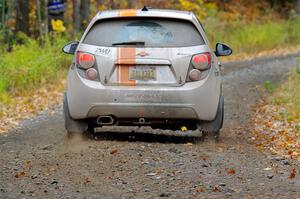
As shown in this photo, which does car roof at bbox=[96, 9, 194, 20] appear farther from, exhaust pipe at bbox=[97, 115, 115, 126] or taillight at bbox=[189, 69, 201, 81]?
exhaust pipe at bbox=[97, 115, 115, 126]

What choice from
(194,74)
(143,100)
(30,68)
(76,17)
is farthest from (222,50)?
(76,17)

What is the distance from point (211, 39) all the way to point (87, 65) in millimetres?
20039

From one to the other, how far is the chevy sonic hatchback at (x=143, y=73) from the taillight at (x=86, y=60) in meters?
0.01

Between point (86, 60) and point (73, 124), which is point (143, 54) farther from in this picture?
point (73, 124)

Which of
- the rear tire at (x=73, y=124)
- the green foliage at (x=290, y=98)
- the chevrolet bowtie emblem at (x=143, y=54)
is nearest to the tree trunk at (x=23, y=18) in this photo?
the green foliage at (x=290, y=98)

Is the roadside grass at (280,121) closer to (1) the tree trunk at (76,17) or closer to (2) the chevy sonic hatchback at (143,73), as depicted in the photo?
(2) the chevy sonic hatchback at (143,73)

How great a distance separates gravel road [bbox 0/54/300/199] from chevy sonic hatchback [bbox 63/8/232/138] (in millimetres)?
376

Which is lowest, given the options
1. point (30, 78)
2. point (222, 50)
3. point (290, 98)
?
point (30, 78)

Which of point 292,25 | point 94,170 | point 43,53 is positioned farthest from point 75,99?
point 292,25

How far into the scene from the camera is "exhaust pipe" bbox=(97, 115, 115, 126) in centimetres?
1019

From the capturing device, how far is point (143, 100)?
9.99 m

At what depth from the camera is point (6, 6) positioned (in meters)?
25.1

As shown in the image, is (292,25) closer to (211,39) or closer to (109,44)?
(211,39)

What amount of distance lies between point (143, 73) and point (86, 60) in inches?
27.5
